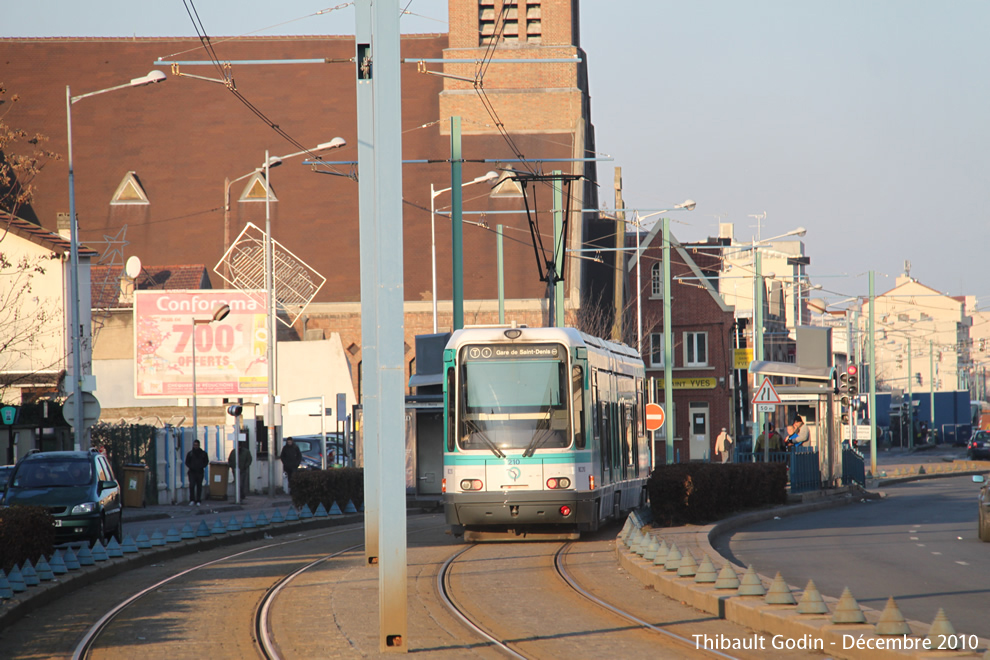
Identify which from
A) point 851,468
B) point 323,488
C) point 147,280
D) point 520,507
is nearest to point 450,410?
point 520,507

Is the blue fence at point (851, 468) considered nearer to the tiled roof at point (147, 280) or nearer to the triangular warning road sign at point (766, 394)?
the triangular warning road sign at point (766, 394)

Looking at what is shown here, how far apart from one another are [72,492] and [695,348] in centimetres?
5255

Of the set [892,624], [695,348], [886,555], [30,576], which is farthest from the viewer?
[695,348]

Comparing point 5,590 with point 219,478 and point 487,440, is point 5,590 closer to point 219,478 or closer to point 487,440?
point 487,440

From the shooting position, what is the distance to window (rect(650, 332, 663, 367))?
227 ft

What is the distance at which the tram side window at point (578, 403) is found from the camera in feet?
59.8

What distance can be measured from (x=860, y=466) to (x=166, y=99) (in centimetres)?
4192

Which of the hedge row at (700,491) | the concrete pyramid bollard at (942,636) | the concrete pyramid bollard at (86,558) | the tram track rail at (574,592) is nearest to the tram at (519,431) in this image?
the hedge row at (700,491)

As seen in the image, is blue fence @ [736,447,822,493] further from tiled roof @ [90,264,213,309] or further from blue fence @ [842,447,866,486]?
tiled roof @ [90,264,213,309]

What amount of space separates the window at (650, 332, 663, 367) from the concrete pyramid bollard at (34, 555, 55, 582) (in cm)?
5605

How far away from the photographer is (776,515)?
A: 25.0 metres

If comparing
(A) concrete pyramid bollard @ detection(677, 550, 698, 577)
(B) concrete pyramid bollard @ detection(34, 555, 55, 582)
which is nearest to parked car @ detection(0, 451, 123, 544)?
(B) concrete pyramid bollard @ detection(34, 555, 55, 582)

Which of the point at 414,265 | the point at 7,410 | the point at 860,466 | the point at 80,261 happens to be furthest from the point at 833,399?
the point at 414,265

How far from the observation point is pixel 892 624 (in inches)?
342
